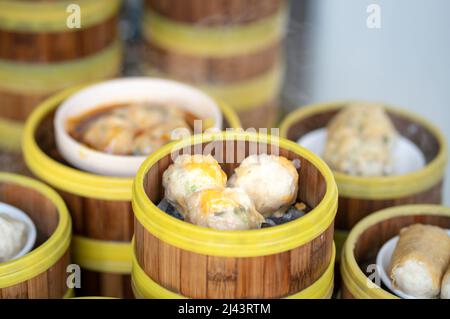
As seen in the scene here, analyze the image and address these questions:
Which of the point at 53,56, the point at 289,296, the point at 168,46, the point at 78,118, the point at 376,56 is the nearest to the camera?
the point at 289,296

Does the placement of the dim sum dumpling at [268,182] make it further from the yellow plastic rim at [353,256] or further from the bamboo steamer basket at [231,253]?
the yellow plastic rim at [353,256]

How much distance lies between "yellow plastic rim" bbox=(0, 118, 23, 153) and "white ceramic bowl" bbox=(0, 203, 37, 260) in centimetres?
120

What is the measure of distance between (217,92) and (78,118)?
1.05 metres

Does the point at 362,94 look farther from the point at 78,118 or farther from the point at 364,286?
the point at 364,286

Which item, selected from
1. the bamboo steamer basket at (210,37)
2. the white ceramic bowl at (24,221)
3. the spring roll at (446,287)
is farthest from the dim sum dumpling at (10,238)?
the bamboo steamer basket at (210,37)

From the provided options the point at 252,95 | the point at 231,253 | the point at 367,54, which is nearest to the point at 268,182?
the point at 231,253

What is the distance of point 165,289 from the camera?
1920 mm

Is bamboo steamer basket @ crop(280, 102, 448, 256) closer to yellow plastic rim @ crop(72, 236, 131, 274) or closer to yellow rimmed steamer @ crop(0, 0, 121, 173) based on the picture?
yellow plastic rim @ crop(72, 236, 131, 274)

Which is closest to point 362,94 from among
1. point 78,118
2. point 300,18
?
point 300,18

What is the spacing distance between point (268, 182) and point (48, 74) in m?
1.71

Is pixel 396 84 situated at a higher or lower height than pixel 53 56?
lower

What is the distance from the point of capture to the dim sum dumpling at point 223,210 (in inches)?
74.2

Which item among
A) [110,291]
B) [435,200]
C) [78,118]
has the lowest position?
[110,291]

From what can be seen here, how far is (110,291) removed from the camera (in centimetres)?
254
